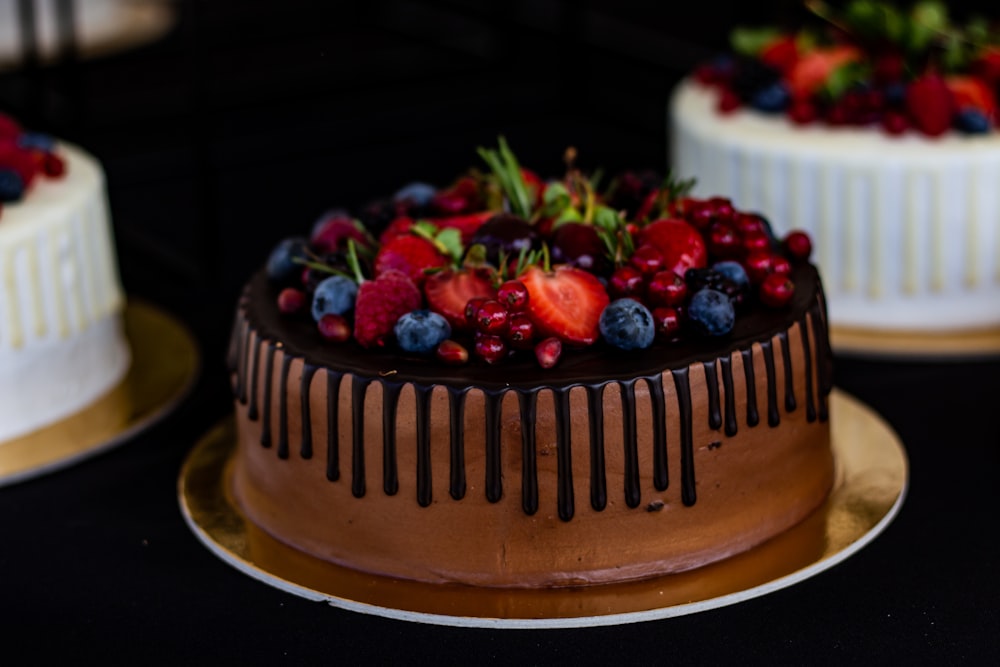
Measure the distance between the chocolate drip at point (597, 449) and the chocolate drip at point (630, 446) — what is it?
0.02m

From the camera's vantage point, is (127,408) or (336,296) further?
(127,408)

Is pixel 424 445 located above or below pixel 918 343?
above

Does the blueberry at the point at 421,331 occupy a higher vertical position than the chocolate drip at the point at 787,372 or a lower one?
higher

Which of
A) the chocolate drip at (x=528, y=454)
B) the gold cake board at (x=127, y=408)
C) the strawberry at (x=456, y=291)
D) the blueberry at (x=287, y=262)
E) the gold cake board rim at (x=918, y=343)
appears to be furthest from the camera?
the gold cake board rim at (x=918, y=343)

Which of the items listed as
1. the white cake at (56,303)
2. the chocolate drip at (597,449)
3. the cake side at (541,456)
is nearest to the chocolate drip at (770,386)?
the cake side at (541,456)

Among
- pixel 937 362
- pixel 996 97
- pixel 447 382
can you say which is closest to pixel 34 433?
pixel 447 382

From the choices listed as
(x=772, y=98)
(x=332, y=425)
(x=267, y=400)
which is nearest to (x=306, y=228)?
(x=772, y=98)

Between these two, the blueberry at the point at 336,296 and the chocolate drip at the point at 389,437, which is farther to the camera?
the blueberry at the point at 336,296

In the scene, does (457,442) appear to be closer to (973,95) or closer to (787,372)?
(787,372)

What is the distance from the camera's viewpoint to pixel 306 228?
10.5 feet

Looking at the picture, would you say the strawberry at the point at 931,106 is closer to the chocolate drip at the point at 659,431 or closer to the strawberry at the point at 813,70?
the strawberry at the point at 813,70

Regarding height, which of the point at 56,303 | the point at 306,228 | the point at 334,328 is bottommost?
the point at 306,228

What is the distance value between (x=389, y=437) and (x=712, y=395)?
0.36 m

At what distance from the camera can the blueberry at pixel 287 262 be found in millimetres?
1967
